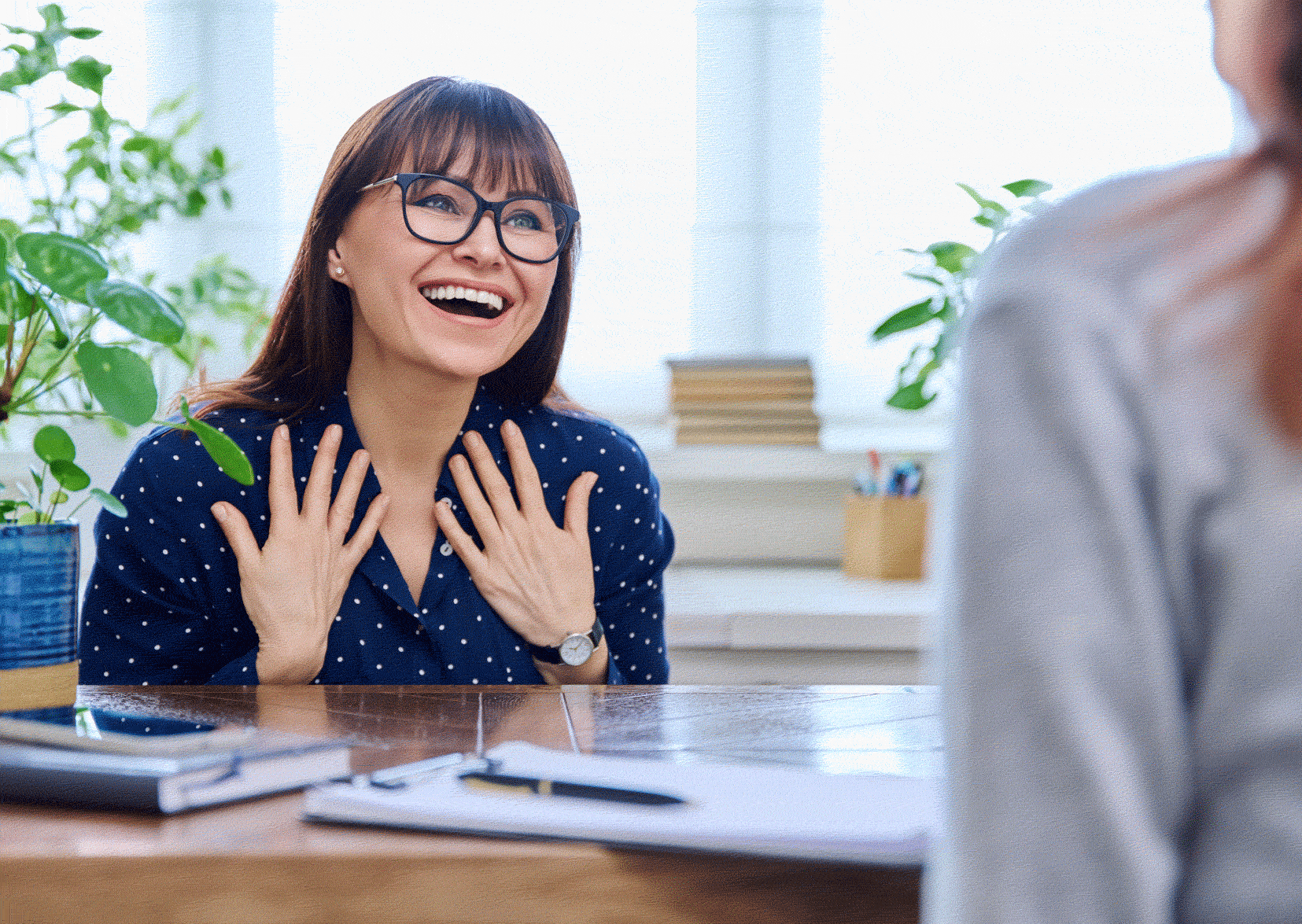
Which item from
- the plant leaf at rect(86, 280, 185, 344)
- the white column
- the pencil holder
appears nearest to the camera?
the plant leaf at rect(86, 280, 185, 344)

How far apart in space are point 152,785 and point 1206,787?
522 mm

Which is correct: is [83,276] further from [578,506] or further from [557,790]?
[578,506]

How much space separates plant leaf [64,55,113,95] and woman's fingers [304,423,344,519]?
40cm

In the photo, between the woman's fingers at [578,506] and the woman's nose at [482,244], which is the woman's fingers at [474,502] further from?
the woman's nose at [482,244]

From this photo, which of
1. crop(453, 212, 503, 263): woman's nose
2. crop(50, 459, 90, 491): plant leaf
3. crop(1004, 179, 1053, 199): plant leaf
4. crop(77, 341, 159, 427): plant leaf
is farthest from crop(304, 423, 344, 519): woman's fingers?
crop(1004, 179, 1053, 199): plant leaf

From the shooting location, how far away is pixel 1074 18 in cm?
216

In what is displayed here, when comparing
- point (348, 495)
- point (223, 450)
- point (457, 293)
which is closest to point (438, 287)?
point (457, 293)

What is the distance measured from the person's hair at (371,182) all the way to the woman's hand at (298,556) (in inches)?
4.1

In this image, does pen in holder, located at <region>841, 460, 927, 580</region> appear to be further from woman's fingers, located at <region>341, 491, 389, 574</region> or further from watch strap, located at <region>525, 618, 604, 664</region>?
woman's fingers, located at <region>341, 491, 389, 574</region>

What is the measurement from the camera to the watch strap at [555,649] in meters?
1.31

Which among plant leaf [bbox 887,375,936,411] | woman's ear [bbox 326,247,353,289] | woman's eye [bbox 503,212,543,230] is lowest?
plant leaf [bbox 887,375,936,411]

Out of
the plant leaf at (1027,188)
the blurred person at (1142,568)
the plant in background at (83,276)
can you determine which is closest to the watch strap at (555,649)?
the plant in background at (83,276)

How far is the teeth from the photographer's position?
4.26 feet

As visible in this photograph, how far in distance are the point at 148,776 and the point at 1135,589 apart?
20.5 inches
